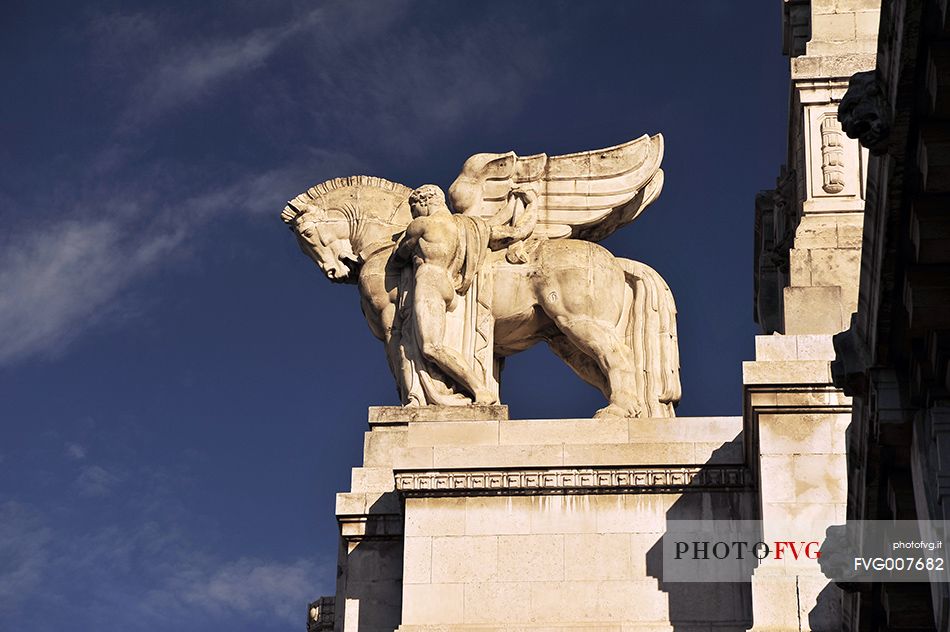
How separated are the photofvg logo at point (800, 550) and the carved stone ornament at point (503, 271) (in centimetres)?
268

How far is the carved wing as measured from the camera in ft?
90.7

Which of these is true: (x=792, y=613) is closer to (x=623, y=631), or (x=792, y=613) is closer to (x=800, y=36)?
(x=623, y=631)

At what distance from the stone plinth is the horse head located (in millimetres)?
4254

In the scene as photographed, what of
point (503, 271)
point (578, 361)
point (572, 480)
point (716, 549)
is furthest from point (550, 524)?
point (503, 271)

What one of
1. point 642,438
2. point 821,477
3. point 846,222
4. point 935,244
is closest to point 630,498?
point 642,438

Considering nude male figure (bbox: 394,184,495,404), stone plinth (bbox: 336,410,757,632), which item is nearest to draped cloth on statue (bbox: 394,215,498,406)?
nude male figure (bbox: 394,184,495,404)

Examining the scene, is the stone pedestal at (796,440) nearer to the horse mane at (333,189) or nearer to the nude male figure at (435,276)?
the nude male figure at (435,276)

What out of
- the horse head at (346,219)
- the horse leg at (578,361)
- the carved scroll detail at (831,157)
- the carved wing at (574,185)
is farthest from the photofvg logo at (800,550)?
the horse head at (346,219)

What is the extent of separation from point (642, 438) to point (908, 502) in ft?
25.7

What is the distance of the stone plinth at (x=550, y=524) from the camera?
2255cm

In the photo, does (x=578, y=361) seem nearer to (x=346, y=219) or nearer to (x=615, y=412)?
(x=615, y=412)

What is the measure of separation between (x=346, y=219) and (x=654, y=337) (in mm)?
5284

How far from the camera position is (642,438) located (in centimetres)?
2381

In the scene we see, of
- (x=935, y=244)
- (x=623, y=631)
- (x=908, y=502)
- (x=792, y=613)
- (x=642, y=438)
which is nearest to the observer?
(x=935, y=244)
